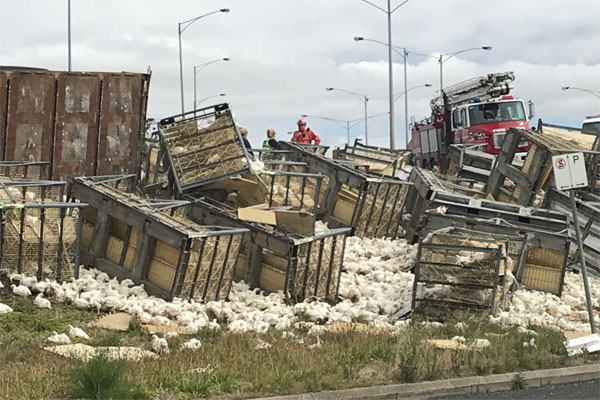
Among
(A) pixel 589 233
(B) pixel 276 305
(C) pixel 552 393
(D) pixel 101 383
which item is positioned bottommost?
(B) pixel 276 305

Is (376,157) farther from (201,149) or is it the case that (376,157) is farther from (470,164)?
(201,149)

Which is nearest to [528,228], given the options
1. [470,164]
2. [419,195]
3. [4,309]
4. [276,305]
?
[419,195]

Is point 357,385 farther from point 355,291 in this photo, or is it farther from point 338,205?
point 338,205

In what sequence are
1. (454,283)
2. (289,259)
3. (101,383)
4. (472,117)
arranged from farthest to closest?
(472,117)
(289,259)
(454,283)
(101,383)

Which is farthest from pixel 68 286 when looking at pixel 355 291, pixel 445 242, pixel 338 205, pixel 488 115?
pixel 488 115

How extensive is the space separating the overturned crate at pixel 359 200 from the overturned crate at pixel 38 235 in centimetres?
554

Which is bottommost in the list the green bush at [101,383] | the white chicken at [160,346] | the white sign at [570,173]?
the white chicken at [160,346]

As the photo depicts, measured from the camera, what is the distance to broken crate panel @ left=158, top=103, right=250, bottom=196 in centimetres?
1412

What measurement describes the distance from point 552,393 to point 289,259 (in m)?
4.59

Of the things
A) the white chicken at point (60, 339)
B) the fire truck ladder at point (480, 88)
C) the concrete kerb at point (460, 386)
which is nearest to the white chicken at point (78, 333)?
the white chicken at point (60, 339)

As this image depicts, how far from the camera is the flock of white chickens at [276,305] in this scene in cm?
1082

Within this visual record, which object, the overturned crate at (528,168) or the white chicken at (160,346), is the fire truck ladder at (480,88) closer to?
the overturned crate at (528,168)

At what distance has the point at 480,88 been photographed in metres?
35.8

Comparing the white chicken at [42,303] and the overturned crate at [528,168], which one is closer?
the white chicken at [42,303]
